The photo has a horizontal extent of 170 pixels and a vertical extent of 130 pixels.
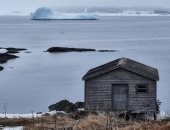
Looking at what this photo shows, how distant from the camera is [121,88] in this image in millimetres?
23609

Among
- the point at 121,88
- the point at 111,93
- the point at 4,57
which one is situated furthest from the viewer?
the point at 4,57

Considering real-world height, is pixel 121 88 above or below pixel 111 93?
above

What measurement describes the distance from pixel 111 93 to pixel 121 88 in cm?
50

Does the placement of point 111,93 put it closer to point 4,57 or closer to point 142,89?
point 142,89

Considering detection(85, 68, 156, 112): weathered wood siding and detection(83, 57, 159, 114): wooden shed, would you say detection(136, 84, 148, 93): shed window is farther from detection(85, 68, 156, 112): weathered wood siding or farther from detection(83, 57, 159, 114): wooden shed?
detection(85, 68, 156, 112): weathered wood siding

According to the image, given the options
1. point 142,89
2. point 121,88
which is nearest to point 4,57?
point 121,88

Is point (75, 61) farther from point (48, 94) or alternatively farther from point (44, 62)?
point (48, 94)

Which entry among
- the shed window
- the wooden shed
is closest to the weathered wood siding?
the wooden shed

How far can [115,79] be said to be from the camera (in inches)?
922

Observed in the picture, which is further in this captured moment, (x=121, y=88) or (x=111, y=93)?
(x=121, y=88)

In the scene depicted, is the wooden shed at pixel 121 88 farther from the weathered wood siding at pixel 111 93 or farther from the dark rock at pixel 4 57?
the dark rock at pixel 4 57

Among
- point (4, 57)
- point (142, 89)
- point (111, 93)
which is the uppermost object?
point (4, 57)

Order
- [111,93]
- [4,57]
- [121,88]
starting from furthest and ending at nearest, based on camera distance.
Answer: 1. [4,57]
2. [121,88]
3. [111,93]

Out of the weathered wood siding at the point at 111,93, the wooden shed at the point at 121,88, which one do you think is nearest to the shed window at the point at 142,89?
the wooden shed at the point at 121,88
